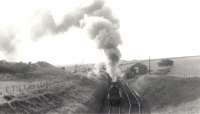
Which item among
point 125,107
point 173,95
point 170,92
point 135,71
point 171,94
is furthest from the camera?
point 135,71

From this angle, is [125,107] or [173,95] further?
[173,95]

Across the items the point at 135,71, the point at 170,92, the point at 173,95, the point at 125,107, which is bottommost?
the point at 125,107

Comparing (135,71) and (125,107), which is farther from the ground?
(135,71)

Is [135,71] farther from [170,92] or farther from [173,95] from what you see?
[173,95]

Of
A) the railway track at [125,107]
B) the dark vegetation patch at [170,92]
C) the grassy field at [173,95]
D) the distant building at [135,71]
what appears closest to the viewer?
the grassy field at [173,95]

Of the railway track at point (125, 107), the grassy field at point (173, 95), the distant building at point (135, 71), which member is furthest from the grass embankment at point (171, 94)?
the distant building at point (135, 71)

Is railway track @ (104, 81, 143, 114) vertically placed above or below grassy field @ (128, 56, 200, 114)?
below

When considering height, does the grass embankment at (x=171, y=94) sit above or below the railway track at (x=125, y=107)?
above

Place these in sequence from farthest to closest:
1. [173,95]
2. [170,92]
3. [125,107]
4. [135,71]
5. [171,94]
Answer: [135,71] < [170,92] < [171,94] < [173,95] < [125,107]

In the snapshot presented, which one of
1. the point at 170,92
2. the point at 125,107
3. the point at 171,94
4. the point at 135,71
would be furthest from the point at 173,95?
the point at 135,71

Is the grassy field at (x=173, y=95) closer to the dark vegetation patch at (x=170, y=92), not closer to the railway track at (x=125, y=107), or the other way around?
the dark vegetation patch at (x=170, y=92)

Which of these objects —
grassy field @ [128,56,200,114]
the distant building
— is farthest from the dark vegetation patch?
the distant building

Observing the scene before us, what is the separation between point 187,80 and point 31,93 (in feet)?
64.1

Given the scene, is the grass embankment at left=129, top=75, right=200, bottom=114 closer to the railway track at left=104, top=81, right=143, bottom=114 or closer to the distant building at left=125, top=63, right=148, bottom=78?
the railway track at left=104, top=81, right=143, bottom=114
